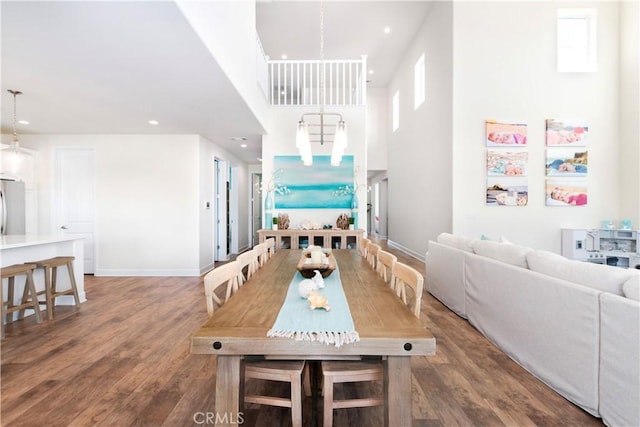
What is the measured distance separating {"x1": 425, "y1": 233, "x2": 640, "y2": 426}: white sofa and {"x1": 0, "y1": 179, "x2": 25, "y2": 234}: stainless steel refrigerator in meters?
6.84

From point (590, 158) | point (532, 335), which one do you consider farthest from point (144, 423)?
point (590, 158)

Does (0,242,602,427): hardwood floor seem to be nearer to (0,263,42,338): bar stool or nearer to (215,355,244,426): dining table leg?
(0,263,42,338): bar stool

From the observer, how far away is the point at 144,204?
5.16 meters

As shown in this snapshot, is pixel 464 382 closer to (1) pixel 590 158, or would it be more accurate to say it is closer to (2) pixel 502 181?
(2) pixel 502 181

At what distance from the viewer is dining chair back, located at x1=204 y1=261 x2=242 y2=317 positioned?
4.78 feet

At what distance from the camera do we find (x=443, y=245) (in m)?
3.66

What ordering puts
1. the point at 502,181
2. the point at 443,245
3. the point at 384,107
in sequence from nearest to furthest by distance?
1. the point at 443,245
2. the point at 502,181
3. the point at 384,107

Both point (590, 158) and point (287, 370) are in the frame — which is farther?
point (590, 158)

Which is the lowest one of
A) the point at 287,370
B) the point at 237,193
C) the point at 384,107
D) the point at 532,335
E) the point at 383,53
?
the point at 532,335

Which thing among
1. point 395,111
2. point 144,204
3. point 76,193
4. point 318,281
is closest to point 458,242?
point 318,281

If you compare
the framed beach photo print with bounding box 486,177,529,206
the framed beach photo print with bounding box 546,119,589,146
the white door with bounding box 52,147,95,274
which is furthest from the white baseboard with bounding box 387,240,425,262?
the white door with bounding box 52,147,95,274

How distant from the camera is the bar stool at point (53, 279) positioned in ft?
10.5

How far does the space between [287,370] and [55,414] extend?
150cm

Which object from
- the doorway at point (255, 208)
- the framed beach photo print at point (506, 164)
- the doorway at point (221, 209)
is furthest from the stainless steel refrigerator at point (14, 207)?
the framed beach photo print at point (506, 164)
